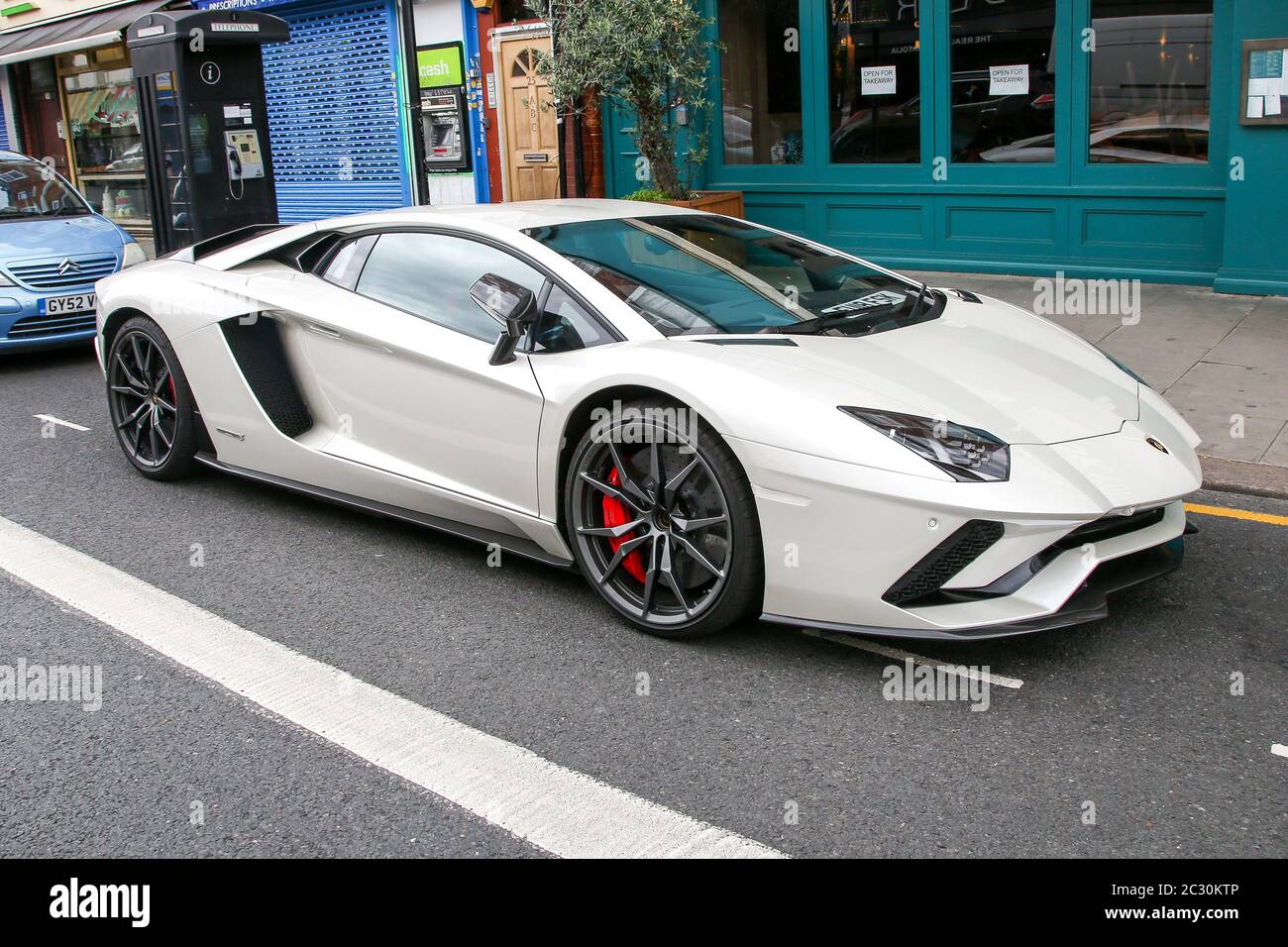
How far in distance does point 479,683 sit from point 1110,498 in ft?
6.46

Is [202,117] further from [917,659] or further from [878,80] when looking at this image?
[917,659]

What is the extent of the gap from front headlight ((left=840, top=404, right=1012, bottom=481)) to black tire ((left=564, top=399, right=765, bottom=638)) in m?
0.46

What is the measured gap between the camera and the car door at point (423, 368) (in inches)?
171

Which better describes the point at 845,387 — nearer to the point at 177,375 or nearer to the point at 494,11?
the point at 177,375

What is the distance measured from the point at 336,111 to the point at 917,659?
1485cm

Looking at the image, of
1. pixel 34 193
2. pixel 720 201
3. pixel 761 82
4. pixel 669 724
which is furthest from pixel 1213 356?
pixel 34 193

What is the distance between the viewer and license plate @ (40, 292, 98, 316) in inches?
356

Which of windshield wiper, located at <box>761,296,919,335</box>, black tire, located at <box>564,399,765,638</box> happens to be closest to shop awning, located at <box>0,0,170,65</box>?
windshield wiper, located at <box>761,296,919,335</box>

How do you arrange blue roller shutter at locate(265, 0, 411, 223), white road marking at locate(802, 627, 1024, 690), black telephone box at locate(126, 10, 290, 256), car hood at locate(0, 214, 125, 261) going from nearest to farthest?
white road marking at locate(802, 627, 1024, 690) < car hood at locate(0, 214, 125, 261) < black telephone box at locate(126, 10, 290, 256) < blue roller shutter at locate(265, 0, 411, 223)

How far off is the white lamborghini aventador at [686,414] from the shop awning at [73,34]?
14894 millimetres

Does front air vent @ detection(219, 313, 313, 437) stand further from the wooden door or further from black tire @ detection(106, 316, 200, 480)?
the wooden door

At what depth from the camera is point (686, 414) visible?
12.8ft

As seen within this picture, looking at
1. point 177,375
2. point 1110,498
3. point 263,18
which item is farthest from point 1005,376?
point 263,18

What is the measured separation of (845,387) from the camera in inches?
149
